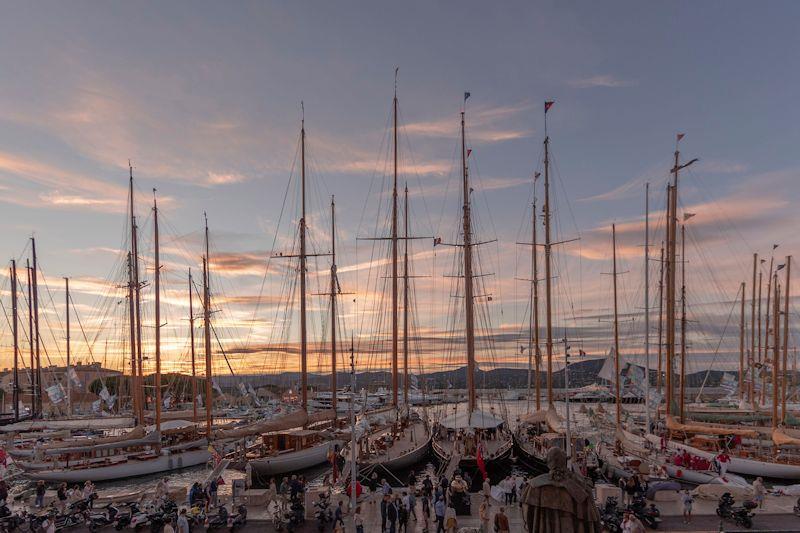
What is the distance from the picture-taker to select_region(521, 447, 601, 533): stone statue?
289 inches

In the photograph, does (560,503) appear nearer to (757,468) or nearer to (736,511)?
(736,511)

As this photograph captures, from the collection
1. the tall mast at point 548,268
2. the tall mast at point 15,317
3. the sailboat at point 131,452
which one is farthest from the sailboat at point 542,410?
the tall mast at point 15,317

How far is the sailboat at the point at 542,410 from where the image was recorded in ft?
137

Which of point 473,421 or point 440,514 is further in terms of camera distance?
point 473,421

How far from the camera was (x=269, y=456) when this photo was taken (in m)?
41.6

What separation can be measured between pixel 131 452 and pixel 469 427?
2965 centimetres

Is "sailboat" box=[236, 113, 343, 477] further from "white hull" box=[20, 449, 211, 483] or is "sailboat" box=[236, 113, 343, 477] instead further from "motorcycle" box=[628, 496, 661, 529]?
"motorcycle" box=[628, 496, 661, 529]

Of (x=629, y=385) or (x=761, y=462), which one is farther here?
(x=629, y=385)

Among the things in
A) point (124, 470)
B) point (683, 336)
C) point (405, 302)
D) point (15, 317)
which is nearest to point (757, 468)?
point (683, 336)

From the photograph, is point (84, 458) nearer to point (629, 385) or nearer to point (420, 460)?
point (420, 460)

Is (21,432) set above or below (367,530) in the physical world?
below

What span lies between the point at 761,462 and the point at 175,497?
37.6 meters

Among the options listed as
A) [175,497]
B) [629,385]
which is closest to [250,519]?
[175,497]

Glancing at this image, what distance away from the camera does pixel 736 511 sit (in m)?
25.2
